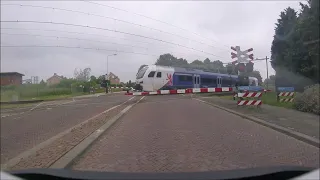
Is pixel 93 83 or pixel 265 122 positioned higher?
pixel 93 83

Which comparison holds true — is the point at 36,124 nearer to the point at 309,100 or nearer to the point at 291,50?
the point at 291,50

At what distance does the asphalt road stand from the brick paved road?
76 centimetres

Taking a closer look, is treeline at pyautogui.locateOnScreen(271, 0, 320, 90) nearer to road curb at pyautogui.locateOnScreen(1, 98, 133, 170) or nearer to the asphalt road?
the asphalt road

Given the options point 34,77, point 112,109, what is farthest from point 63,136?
point 112,109

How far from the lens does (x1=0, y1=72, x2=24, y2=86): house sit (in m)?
3.30

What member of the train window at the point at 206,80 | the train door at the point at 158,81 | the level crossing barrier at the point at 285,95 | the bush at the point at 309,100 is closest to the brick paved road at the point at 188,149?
the train door at the point at 158,81

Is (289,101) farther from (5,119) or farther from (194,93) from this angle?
(5,119)

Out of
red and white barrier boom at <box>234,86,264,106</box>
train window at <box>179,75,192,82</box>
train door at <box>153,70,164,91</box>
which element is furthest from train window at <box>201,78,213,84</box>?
train door at <box>153,70,164,91</box>

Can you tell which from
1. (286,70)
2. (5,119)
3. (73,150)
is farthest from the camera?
(286,70)

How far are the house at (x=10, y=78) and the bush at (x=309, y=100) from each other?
11.4 metres

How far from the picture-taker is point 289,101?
17.8 metres

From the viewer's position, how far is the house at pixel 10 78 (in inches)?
130

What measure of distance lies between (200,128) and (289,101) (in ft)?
34.4

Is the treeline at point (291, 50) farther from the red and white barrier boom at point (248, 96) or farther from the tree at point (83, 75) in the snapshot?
the tree at point (83, 75)
